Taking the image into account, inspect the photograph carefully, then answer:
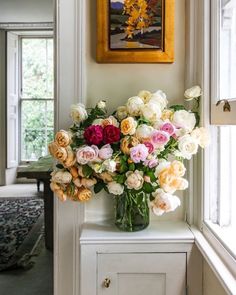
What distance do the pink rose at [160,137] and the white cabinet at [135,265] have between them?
1.37ft

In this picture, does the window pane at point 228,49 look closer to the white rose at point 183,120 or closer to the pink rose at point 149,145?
the white rose at point 183,120

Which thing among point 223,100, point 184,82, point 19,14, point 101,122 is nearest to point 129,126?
point 101,122

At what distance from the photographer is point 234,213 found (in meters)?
1.51

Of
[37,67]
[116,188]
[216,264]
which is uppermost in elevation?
[37,67]

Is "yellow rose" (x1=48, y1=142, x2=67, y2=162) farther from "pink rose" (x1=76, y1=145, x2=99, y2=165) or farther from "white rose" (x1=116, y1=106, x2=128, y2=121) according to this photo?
"white rose" (x1=116, y1=106, x2=128, y2=121)

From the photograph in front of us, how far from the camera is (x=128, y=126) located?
146cm

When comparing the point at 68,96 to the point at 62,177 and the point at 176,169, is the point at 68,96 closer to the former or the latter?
the point at 62,177

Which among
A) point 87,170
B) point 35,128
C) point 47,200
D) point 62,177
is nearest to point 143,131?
point 87,170

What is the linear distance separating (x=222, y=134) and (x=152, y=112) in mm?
337

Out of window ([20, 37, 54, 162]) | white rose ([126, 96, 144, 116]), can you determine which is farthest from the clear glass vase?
window ([20, 37, 54, 162])

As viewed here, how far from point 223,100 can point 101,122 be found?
1.63 ft

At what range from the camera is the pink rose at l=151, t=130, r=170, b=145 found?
145cm

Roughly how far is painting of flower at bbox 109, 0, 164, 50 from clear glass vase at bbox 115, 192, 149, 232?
Result: 71 centimetres

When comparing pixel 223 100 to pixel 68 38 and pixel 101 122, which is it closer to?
pixel 101 122
